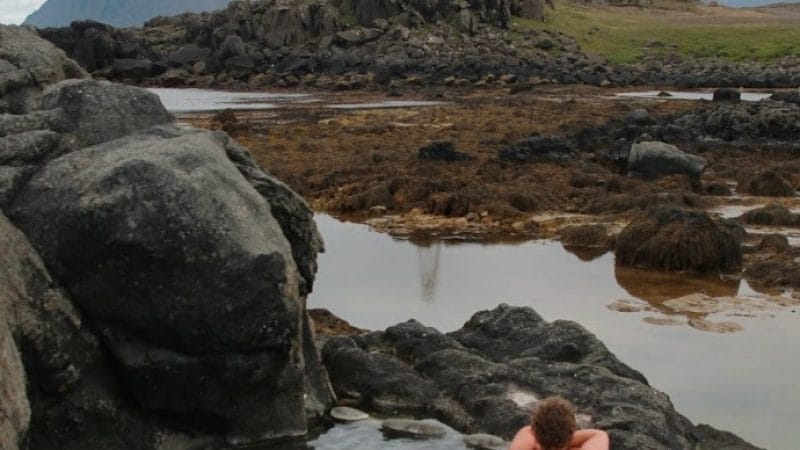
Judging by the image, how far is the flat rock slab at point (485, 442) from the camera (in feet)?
39.4

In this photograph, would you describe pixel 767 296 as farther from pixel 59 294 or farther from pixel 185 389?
pixel 59 294

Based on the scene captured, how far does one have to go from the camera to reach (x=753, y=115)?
148ft

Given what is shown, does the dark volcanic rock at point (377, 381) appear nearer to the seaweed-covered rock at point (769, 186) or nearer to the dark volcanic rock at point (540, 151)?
the seaweed-covered rock at point (769, 186)

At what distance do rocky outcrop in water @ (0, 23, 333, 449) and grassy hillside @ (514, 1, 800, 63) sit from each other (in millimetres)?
100764

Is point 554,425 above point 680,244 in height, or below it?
above

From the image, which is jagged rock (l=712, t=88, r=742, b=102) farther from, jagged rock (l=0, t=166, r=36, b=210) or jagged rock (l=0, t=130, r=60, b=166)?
jagged rock (l=0, t=166, r=36, b=210)

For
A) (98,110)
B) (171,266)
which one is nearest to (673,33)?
(98,110)

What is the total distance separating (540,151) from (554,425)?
28.8 meters

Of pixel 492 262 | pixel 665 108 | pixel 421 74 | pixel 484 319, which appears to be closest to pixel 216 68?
pixel 421 74

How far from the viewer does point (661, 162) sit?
33.7m

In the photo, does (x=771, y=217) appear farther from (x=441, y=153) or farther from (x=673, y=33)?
(x=673, y=33)

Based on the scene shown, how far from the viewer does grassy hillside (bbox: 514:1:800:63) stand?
109 metres

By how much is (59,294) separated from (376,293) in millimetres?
9517

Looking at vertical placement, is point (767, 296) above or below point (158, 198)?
below
